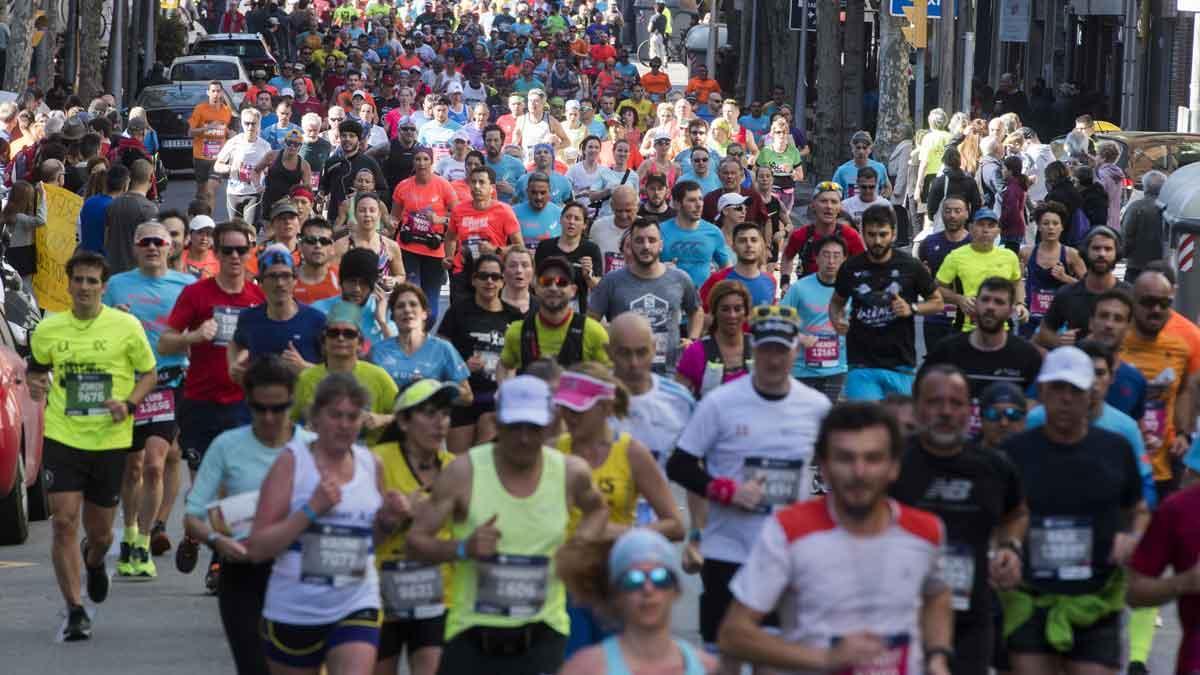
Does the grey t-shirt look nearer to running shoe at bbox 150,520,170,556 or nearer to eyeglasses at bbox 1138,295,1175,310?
A: running shoe at bbox 150,520,170,556

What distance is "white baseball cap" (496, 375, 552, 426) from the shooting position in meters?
7.61

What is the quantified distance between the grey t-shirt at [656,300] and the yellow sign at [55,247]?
592 cm

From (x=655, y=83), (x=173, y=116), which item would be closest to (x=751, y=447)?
(x=173, y=116)

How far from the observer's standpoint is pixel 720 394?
907cm

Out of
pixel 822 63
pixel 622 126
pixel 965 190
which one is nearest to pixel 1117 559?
pixel 965 190

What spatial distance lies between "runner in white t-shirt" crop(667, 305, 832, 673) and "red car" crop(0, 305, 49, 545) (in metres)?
4.99

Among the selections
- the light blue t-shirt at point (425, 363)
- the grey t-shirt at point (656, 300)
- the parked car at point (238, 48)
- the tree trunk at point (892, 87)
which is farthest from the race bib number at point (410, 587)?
the parked car at point (238, 48)

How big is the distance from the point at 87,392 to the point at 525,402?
14.5 ft

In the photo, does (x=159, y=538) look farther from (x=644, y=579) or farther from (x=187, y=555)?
(x=644, y=579)

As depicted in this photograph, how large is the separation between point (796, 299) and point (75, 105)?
21.0 m

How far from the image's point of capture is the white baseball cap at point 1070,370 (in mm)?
8211

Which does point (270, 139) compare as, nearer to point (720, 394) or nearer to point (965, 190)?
point (965, 190)

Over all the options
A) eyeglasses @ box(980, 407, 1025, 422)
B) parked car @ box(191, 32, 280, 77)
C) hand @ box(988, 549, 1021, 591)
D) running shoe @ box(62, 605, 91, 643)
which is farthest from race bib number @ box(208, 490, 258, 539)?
parked car @ box(191, 32, 280, 77)

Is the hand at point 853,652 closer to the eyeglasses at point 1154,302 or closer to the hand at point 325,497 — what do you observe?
the hand at point 325,497
